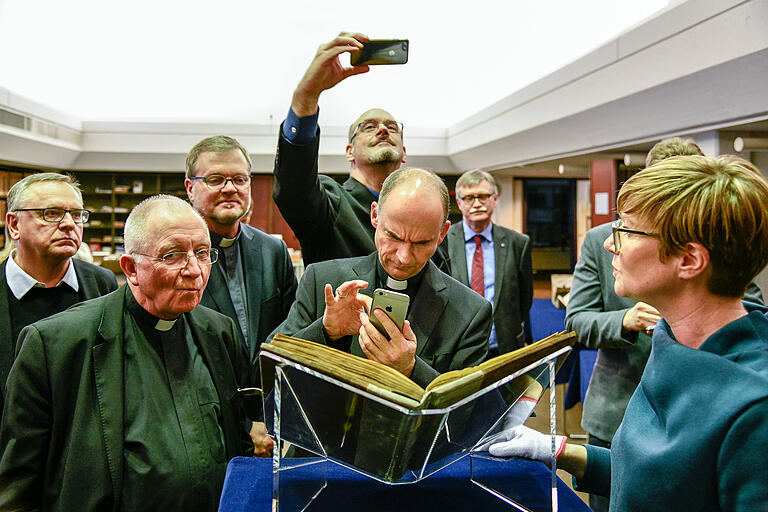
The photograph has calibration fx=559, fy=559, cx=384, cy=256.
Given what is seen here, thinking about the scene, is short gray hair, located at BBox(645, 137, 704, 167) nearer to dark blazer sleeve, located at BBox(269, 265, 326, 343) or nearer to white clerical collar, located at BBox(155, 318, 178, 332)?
dark blazer sleeve, located at BBox(269, 265, 326, 343)

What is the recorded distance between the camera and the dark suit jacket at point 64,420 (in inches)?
56.8

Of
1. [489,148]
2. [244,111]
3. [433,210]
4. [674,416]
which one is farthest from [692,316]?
[244,111]

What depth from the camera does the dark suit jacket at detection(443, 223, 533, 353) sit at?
360cm

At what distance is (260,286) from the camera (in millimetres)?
2324

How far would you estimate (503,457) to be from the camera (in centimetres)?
139

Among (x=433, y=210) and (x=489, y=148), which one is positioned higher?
(x=489, y=148)

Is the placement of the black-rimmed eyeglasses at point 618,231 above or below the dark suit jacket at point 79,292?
above

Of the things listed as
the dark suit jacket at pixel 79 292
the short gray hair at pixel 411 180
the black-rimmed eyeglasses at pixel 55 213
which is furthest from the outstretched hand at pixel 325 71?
the dark suit jacket at pixel 79 292

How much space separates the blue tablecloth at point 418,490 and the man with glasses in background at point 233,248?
2.73ft

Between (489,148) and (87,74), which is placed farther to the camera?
(87,74)

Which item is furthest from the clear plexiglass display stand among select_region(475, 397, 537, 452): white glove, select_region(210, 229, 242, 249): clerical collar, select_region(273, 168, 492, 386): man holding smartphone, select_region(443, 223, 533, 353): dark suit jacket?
select_region(443, 223, 533, 353): dark suit jacket

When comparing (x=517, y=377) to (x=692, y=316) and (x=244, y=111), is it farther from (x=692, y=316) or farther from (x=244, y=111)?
(x=244, y=111)

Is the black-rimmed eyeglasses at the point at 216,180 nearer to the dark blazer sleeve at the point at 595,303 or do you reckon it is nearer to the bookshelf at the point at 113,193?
the dark blazer sleeve at the point at 595,303

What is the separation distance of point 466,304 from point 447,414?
2.35 feet
